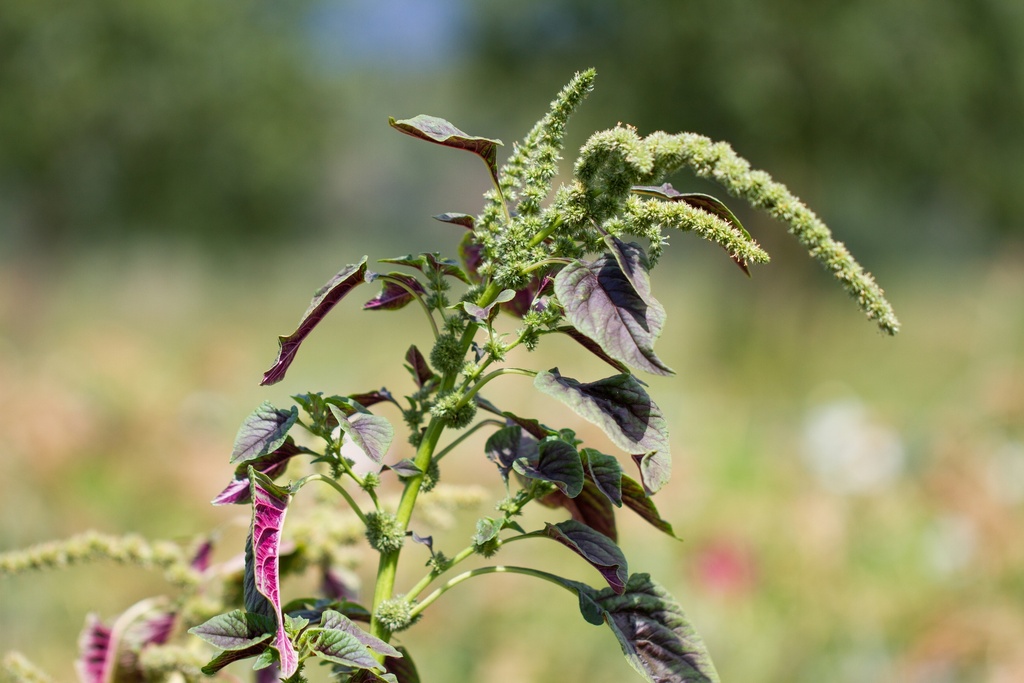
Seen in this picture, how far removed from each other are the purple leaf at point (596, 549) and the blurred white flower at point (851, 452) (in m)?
3.22

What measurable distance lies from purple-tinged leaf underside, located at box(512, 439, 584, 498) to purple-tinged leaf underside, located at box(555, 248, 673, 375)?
0.27ft

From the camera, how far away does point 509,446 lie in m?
0.74

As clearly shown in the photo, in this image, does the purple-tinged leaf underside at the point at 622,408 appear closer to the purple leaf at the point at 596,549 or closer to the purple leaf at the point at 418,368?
the purple leaf at the point at 596,549

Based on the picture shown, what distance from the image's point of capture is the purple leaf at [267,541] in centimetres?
59

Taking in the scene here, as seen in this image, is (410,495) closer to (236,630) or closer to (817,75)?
(236,630)

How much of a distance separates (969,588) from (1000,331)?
13.1ft

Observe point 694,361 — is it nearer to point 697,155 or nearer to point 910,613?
point 910,613

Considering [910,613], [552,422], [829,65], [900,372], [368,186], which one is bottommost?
[910,613]

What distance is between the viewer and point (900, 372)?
924 cm

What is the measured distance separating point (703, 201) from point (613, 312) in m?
0.16

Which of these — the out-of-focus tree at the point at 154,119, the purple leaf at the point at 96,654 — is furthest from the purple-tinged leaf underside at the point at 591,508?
the out-of-focus tree at the point at 154,119

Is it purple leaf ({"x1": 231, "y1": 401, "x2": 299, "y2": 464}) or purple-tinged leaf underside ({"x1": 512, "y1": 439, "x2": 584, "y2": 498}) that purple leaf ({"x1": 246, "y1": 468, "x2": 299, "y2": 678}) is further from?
purple-tinged leaf underside ({"x1": 512, "y1": 439, "x2": 584, "y2": 498})

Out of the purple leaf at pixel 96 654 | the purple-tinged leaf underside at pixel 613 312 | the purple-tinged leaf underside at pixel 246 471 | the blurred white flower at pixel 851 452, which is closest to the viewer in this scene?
the purple-tinged leaf underside at pixel 613 312

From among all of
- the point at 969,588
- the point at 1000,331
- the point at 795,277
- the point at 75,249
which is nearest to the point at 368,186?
the point at 75,249
